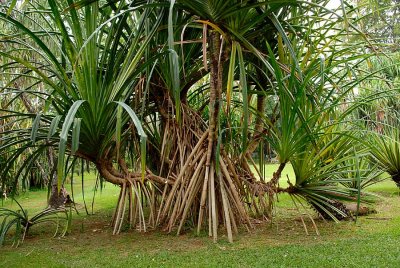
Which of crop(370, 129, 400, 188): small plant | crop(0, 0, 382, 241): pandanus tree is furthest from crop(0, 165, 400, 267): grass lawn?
crop(370, 129, 400, 188): small plant

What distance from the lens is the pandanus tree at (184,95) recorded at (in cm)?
299

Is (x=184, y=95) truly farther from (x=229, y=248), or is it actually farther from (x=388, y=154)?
(x=388, y=154)

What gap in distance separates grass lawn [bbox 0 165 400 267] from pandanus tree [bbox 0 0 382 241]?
173 millimetres

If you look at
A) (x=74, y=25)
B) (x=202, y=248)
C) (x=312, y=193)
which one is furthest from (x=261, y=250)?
(x=74, y=25)

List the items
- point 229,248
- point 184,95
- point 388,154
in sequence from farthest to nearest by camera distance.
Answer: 1. point 388,154
2. point 184,95
3. point 229,248

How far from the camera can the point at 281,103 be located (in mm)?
3158

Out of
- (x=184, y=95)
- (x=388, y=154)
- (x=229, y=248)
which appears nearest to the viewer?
(x=229, y=248)

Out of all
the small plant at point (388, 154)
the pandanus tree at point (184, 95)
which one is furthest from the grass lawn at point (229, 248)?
the small plant at point (388, 154)

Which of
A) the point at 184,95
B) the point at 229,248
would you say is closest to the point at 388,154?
A: the point at 184,95

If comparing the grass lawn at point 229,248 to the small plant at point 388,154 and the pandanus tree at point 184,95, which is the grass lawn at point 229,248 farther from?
the small plant at point 388,154

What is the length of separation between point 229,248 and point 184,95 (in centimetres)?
155

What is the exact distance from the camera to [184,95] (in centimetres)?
404

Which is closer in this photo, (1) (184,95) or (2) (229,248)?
(2) (229,248)

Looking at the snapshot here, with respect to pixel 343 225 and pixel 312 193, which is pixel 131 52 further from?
pixel 343 225
